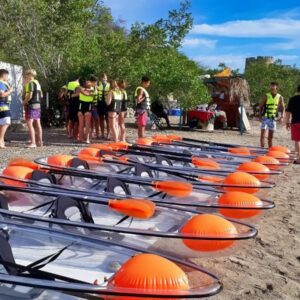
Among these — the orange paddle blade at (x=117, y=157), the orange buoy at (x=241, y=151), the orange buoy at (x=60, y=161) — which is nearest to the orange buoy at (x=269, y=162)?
the orange buoy at (x=241, y=151)

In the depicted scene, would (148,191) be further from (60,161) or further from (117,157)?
(117,157)

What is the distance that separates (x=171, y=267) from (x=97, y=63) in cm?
1224

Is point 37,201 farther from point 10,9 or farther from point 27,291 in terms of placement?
point 10,9

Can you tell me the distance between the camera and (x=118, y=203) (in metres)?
4.17

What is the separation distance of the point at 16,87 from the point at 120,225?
1087 centimetres

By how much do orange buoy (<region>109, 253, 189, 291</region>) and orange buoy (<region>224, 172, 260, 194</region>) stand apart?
2.53 m

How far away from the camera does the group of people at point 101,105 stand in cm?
1034

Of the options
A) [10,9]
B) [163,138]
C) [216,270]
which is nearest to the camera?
[216,270]

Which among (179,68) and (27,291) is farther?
(179,68)

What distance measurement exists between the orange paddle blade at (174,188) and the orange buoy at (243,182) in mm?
499

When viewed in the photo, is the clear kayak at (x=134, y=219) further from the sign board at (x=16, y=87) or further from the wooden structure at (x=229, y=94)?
the wooden structure at (x=229, y=94)

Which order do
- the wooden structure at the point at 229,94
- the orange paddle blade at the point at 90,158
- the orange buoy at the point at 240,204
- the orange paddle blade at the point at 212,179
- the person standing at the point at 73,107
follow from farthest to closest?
1. the wooden structure at the point at 229,94
2. the person standing at the point at 73,107
3. the orange paddle blade at the point at 90,158
4. the orange paddle blade at the point at 212,179
5. the orange buoy at the point at 240,204

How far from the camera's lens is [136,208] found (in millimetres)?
4047

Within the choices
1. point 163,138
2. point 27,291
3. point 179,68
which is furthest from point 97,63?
point 27,291
